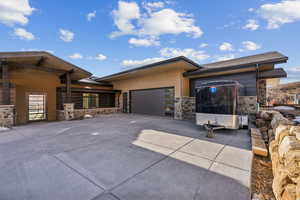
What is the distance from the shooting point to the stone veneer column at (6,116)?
6.67 meters

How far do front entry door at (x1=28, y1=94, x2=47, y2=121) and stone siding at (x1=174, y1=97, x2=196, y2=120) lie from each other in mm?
11567

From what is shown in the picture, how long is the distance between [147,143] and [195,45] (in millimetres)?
10659

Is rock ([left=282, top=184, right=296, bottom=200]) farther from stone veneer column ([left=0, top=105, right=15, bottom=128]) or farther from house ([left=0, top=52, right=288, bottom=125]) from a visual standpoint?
stone veneer column ([left=0, top=105, right=15, bottom=128])

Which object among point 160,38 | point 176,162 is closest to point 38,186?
point 176,162

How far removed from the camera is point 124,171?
2.45m

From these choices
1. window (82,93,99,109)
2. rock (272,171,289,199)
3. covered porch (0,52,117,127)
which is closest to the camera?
rock (272,171,289,199)

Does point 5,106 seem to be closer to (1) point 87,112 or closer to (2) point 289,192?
(1) point 87,112

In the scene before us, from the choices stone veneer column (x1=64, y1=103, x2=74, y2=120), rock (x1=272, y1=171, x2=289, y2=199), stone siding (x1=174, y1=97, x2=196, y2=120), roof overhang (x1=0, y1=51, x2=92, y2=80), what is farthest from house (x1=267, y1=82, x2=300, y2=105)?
stone veneer column (x1=64, y1=103, x2=74, y2=120)

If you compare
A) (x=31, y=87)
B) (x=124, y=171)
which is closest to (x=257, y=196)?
(x=124, y=171)

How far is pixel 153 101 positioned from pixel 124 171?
9084mm

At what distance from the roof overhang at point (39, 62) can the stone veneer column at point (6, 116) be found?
2.49 metres

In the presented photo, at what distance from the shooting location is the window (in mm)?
12312

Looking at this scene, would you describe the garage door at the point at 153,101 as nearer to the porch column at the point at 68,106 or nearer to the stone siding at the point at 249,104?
the stone siding at the point at 249,104

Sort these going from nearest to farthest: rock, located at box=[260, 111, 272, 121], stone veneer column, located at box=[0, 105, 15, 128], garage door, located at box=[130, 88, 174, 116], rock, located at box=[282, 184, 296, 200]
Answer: rock, located at box=[282, 184, 296, 200] → rock, located at box=[260, 111, 272, 121] → stone veneer column, located at box=[0, 105, 15, 128] → garage door, located at box=[130, 88, 174, 116]
